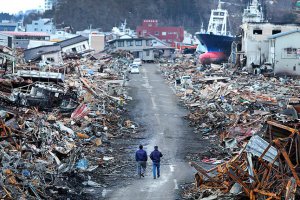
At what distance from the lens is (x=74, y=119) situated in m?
23.8

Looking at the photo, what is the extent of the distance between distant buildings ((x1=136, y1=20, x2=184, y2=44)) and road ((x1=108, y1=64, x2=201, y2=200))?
60127mm

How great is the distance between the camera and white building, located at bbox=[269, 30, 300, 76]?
4794 cm

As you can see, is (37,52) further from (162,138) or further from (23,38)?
(162,138)

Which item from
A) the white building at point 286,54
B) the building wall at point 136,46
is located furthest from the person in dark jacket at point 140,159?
the building wall at point 136,46

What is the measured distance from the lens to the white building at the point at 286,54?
47938mm

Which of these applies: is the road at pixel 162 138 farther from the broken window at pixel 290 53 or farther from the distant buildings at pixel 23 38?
the distant buildings at pixel 23 38

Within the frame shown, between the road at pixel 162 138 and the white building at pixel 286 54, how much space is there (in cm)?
977

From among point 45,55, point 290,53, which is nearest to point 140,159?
point 290,53

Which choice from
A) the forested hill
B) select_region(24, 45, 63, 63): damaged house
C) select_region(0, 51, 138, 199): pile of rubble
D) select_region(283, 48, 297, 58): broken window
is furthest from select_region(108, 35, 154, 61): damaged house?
the forested hill

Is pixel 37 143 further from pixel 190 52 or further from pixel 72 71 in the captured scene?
pixel 190 52

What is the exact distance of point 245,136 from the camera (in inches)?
821

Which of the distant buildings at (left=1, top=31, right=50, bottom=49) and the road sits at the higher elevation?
the distant buildings at (left=1, top=31, right=50, bottom=49)

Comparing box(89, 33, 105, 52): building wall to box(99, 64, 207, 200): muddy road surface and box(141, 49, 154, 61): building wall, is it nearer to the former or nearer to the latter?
box(141, 49, 154, 61): building wall

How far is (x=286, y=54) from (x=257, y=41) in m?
6.20
